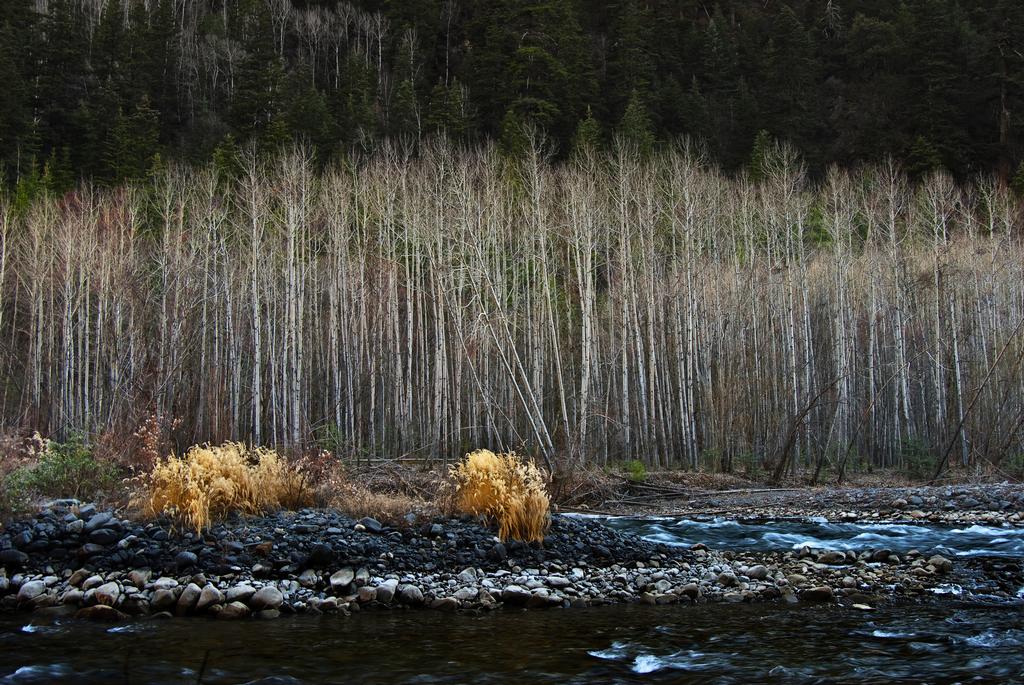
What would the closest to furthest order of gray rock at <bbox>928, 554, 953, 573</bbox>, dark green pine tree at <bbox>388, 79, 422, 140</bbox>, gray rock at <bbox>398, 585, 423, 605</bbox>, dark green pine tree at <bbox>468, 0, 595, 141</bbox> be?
gray rock at <bbox>398, 585, 423, 605</bbox> < gray rock at <bbox>928, 554, 953, 573</bbox> < dark green pine tree at <bbox>388, 79, 422, 140</bbox> < dark green pine tree at <bbox>468, 0, 595, 141</bbox>

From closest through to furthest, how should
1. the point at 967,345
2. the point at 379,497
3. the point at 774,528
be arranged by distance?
the point at 379,497 → the point at 774,528 → the point at 967,345

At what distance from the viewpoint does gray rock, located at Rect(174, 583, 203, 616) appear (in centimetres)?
631

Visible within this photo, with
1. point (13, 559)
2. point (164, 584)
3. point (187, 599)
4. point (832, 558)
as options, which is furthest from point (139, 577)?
point (832, 558)

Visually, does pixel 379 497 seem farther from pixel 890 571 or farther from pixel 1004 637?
pixel 1004 637

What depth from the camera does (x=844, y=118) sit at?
3806 cm

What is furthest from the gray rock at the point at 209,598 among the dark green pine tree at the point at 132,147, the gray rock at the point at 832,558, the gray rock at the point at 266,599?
the dark green pine tree at the point at 132,147

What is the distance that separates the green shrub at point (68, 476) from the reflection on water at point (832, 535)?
696 centimetres

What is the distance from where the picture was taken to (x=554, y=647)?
5.38m

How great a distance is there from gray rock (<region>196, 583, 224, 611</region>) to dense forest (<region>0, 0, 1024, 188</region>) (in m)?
22.8

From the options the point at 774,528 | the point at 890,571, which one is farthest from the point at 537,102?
the point at 890,571

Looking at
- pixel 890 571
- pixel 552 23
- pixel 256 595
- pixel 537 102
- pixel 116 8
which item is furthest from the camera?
pixel 116 8

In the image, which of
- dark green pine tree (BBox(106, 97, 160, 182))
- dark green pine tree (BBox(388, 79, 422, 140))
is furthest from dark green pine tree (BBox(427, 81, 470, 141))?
dark green pine tree (BBox(106, 97, 160, 182))

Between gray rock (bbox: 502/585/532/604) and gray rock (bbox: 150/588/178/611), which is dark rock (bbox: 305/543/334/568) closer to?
gray rock (bbox: 150/588/178/611)

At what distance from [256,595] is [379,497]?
3074mm
